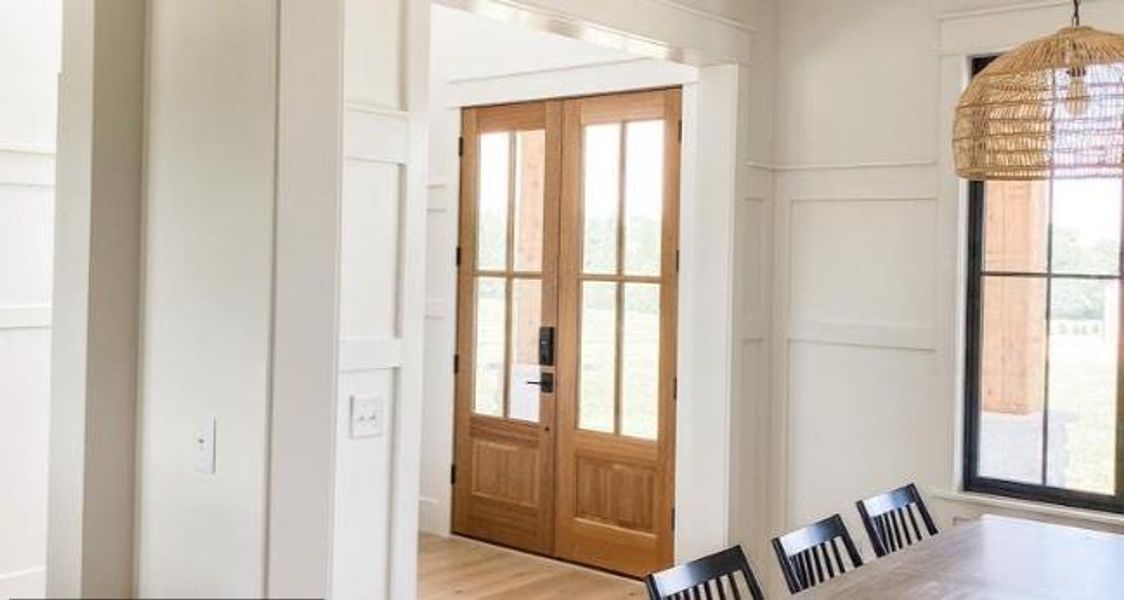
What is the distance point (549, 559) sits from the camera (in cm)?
580

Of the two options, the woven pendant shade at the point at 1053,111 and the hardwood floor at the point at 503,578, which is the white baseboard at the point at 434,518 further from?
the woven pendant shade at the point at 1053,111

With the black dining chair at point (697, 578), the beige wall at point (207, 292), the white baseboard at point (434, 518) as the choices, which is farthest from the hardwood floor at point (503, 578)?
the beige wall at point (207, 292)

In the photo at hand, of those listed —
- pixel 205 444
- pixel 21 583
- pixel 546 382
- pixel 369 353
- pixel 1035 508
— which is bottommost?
pixel 21 583

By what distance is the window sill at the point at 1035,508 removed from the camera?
4078 millimetres

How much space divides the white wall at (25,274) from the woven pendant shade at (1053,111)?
3.14 meters

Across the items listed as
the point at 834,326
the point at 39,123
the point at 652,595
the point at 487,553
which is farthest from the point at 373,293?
the point at 487,553

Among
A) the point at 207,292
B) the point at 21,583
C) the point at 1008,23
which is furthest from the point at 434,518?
the point at 207,292

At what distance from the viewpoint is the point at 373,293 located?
340cm

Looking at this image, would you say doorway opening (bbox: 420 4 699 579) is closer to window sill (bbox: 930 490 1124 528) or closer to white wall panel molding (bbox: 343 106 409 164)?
window sill (bbox: 930 490 1124 528)

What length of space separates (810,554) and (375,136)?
1774 millimetres

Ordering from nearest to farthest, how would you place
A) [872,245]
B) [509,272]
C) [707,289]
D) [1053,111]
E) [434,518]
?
[1053,111] → [872,245] → [707,289] → [509,272] → [434,518]

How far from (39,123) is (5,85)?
0.55 ft

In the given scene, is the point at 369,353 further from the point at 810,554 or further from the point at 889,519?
the point at 889,519

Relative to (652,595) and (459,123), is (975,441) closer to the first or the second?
(652,595)
